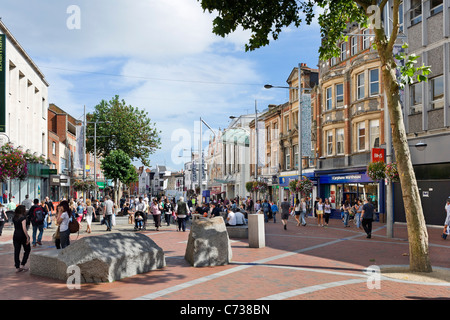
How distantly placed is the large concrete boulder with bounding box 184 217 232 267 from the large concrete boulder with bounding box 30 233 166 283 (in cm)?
94

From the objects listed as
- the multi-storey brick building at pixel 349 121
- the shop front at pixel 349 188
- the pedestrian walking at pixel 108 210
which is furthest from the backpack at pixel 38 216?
the multi-storey brick building at pixel 349 121

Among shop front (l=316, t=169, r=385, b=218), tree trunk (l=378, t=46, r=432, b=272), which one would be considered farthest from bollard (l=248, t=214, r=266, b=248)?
shop front (l=316, t=169, r=385, b=218)

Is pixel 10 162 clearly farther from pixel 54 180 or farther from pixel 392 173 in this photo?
pixel 54 180

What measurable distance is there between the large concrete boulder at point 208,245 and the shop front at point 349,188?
19.2 meters

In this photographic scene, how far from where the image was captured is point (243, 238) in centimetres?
1770

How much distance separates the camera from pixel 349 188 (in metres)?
32.4

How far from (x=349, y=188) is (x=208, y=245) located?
23.5 meters

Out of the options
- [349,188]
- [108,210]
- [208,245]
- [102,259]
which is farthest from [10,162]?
[349,188]

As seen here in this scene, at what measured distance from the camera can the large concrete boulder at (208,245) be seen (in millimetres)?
10898

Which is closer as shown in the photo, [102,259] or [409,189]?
[102,259]

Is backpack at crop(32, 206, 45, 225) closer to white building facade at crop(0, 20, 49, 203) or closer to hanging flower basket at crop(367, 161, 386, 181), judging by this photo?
white building facade at crop(0, 20, 49, 203)

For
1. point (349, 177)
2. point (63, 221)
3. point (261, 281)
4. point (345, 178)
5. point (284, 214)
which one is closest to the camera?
point (261, 281)
